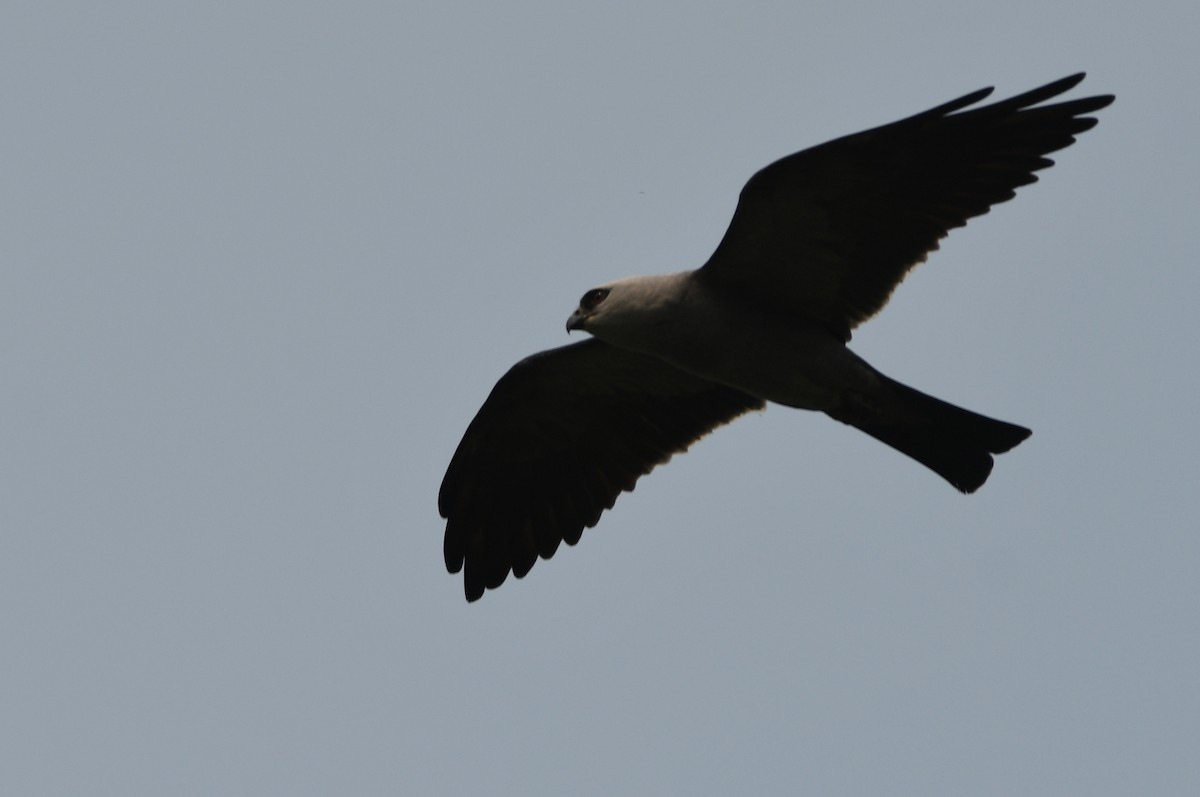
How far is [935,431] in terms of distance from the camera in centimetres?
1068

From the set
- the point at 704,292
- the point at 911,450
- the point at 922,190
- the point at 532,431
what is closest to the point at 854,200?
the point at 922,190

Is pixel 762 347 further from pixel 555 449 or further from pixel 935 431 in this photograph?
pixel 555 449

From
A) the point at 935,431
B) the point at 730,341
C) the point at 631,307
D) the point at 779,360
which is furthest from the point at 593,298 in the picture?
the point at 935,431

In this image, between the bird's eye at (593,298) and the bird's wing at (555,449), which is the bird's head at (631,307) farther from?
the bird's wing at (555,449)

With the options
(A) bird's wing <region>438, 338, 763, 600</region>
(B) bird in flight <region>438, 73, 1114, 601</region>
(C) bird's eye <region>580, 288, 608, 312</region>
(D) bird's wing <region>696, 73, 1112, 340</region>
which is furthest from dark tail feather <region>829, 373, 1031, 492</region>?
(C) bird's eye <region>580, 288, 608, 312</region>

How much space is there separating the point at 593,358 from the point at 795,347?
1640mm

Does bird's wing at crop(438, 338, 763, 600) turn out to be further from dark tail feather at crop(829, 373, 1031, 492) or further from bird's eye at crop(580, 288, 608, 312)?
dark tail feather at crop(829, 373, 1031, 492)

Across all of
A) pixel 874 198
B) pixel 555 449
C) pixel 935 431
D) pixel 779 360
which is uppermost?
pixel 555 449

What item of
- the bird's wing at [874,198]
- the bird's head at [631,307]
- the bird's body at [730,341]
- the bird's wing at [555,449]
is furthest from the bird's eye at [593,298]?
the bird's wing at [555,449]

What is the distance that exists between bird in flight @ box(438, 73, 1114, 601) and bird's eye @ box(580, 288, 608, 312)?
0.01 meters

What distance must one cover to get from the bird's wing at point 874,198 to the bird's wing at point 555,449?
1350mm

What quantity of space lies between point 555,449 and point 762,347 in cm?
233

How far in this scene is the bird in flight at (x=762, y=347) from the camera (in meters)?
9.77

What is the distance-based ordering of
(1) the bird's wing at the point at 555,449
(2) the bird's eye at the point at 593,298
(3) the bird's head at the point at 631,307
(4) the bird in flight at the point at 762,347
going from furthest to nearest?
(1) the bird's wing at the point at 555,449 < (2) the bird's eye at the point at 593,298 < (3) the bird's head at the point at 631,307 < (4) the bird in flight at the point at 762,347
